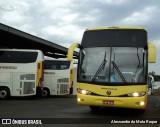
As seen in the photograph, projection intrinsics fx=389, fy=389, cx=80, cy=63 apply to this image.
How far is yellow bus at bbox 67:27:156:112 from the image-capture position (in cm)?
1292

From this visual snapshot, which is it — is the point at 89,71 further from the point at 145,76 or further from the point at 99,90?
the point at 145,76

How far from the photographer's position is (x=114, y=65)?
13273 mm

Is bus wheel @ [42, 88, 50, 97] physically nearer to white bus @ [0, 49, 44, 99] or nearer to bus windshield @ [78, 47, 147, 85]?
white bus @ [0, 49, 44, 99]

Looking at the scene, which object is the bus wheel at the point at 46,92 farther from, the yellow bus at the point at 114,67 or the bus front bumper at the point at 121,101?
the bus front bumper at the point at 121,101

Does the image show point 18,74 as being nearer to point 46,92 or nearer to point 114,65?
point 46,92

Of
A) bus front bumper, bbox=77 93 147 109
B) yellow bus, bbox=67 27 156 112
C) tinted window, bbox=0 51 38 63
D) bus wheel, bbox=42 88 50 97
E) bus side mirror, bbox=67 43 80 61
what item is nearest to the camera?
bus front bumper, bbox=77 93 147 109

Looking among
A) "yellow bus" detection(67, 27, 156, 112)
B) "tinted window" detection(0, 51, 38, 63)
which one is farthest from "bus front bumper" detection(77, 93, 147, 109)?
"tinted window" detection(0, 51, 38, 63)

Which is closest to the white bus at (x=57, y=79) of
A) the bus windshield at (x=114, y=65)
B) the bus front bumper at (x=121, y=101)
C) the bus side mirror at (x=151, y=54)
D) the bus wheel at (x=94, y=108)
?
the bus wheel at (x=94, y=108)

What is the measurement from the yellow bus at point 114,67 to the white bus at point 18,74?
934 centimetres

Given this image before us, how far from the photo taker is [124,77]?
515 inches

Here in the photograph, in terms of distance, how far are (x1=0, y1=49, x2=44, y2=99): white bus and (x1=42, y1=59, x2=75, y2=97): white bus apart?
3.92 metres

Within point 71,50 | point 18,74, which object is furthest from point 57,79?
point 71,50

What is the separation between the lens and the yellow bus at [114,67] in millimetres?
12922

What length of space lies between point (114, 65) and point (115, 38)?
1146mm
